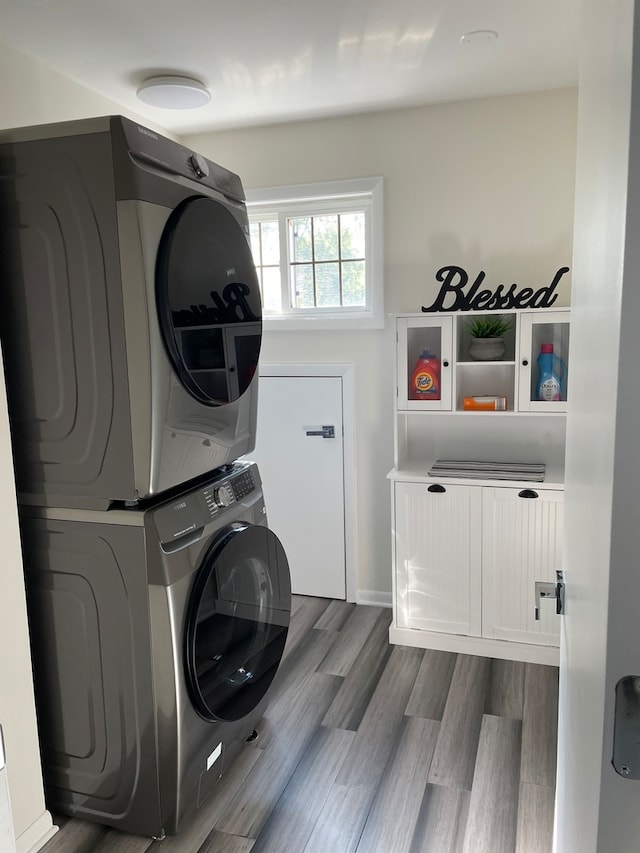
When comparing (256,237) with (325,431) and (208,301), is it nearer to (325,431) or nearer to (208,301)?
(325,431)

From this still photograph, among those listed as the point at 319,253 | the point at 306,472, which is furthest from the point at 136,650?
the point at 319,253

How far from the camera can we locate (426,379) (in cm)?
281

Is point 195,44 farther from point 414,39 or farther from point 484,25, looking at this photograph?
point 484,25

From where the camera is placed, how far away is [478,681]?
257cm

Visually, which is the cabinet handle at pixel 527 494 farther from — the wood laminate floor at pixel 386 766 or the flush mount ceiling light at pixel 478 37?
the flush mount ceiling light at pixel 478 37

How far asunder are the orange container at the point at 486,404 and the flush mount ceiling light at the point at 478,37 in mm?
1333

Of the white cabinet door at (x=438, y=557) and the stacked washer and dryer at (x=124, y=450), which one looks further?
the white cabinet door at (x=438, y=557)

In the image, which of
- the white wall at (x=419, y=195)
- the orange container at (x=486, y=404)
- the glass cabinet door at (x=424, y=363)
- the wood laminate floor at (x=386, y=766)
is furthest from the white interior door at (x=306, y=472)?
the orange container at (x=486, y=404)

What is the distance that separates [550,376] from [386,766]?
1600mm

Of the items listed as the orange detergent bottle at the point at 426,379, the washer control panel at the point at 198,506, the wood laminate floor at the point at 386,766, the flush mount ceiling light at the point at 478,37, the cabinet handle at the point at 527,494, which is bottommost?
the wood laminate floor at the point at 386,766

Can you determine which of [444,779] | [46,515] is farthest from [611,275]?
[444,779]

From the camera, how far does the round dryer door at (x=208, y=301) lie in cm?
159

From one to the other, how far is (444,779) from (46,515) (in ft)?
4.75

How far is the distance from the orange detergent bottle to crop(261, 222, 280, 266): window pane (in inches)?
40.3
